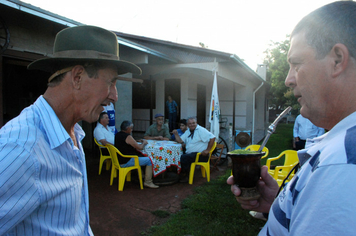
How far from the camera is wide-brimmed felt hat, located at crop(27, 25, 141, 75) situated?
1.16m

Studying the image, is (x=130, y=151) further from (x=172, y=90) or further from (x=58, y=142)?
(x=172, y=90)

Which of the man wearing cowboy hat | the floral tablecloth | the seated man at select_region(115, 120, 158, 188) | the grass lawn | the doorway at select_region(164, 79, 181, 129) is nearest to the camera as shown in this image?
the man wearing cowboy hat

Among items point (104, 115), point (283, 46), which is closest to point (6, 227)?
point (104, 115)

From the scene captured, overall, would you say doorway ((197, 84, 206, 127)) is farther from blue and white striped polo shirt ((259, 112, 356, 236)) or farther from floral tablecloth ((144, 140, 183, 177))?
blue and white striped polo shirt ((259, 112, 356, 236))

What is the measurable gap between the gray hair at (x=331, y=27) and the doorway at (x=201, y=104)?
965 centimetres

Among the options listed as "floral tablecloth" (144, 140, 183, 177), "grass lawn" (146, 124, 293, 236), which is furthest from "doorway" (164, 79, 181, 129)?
"grass lawn" (146, 124, 293, 236)

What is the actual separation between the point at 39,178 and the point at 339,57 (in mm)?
1120

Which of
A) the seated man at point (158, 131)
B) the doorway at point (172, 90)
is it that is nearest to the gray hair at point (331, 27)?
the seated man at point (158, 131)

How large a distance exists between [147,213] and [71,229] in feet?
9.46

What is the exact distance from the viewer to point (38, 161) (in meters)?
0.87

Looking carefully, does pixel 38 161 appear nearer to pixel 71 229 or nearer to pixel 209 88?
pixel 71 229

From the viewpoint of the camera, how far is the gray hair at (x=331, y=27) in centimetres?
69

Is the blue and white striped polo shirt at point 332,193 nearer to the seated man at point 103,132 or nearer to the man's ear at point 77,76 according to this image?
the man's ear at point 77,76

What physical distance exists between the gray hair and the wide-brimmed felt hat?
939 mm
